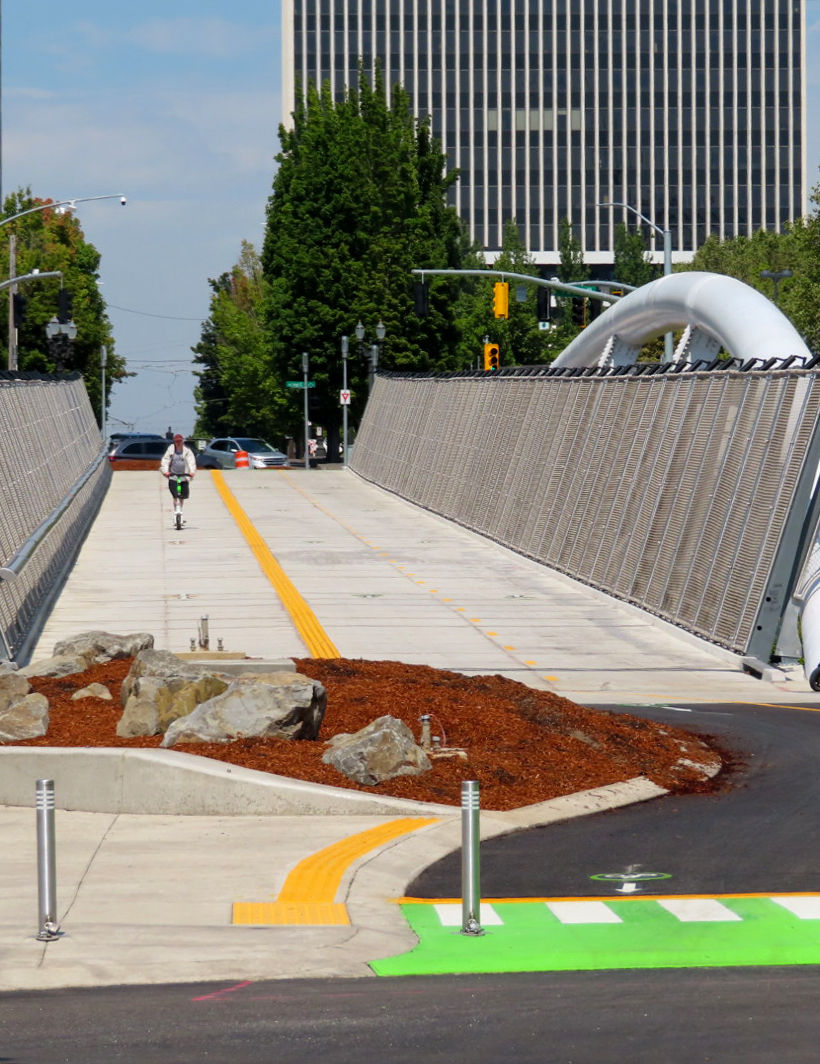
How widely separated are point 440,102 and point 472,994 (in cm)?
16906

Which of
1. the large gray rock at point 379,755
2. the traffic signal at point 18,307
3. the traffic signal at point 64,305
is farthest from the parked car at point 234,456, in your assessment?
the large gray rock at point 379,755

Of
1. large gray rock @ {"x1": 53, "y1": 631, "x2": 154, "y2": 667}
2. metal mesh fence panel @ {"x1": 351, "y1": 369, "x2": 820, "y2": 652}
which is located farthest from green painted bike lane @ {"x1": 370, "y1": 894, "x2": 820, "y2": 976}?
metal mesh fence panel @ {"x1": 351, "y1": 369, "x2": 820, "y2": 652}

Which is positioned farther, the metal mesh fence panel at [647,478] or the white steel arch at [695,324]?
the white steel arch at [695,324]

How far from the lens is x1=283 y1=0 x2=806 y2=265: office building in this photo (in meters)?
169

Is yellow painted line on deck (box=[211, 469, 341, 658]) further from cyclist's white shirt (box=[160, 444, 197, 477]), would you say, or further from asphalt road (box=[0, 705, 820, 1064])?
asphalt road (box=[0, 705, 820, 1064])

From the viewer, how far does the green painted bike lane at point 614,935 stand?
887 centimetres

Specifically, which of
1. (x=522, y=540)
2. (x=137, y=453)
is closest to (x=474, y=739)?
(x=522, y=540)

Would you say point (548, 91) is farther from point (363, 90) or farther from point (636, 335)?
point (636, 335)

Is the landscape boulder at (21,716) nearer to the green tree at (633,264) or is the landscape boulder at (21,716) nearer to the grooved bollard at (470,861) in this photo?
the grooved bollard at (470,861)

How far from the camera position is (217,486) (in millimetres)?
55031

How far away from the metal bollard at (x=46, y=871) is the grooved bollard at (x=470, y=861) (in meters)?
2.18

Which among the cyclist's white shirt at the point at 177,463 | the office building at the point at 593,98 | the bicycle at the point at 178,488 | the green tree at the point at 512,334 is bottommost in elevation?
the bicycle at the point at 178,488

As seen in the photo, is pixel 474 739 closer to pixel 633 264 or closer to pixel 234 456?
pixel 234 456

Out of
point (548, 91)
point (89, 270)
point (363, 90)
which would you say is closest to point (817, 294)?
point (363, 90)
